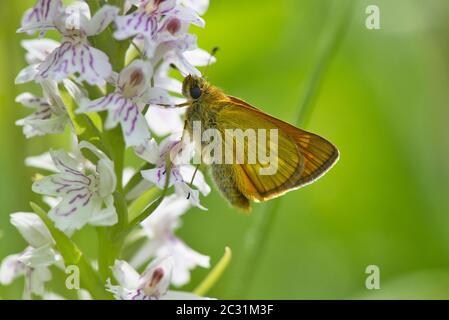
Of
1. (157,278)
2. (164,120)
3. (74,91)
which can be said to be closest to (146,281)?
(157,278)

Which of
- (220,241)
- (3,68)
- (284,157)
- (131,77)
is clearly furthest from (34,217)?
(220,241)

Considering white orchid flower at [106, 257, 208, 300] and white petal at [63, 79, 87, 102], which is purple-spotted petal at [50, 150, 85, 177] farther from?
white orchid flower at [106, 257, 208, 300]

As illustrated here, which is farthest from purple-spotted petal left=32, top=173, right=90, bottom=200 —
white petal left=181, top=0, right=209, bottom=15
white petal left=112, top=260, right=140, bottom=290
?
white petal left=181, top=0, right=209, bottom=15

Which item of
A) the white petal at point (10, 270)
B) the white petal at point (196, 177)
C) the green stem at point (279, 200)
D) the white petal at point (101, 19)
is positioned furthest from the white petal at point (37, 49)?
the green stem at point (279, 200)

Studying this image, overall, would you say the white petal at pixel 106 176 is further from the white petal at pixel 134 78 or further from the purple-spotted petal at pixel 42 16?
the purple-spotted petal at pixel 42 16

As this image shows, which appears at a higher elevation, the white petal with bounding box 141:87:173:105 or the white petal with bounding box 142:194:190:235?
the white petal with bounding box 141:87:173:105

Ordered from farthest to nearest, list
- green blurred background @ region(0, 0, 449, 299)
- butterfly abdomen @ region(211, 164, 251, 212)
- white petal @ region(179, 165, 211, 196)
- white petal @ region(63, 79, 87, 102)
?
green blurred background @ region(0, 0, 449, 299), butterfly abdomen @ region(211, 164, 251, 212), white petal @ region(179, 165, 211, 196), white petal @ region(63, 79, 87, 102)

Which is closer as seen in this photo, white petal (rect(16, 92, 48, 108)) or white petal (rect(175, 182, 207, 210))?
white petal (rect(175, 182, 207, 210))
